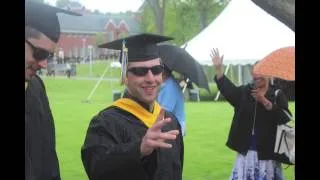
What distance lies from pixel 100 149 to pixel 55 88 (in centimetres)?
2099

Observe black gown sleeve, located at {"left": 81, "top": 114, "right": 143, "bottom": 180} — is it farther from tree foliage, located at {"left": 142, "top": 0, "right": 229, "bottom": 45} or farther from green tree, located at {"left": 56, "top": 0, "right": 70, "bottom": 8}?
tree foliage, located at {"left": 142, "top": 0, "right": 229, "bottom": 45}

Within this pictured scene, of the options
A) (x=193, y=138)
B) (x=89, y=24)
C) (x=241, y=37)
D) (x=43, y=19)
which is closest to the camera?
(x=43, y=19)

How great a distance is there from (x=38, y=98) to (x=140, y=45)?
0.68 metres

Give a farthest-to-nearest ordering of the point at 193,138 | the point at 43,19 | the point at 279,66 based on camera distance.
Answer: the point at 193,138
the point at 279,66
the point at 43,19

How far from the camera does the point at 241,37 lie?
15.5m

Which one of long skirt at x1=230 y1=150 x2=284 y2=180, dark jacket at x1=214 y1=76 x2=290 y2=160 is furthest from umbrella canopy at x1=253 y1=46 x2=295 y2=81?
long skirt at x1=230 y1=150 x2=284 y2=180

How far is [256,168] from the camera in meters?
4.28

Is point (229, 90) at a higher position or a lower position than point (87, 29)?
lower

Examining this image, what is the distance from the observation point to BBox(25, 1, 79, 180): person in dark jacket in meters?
2.20

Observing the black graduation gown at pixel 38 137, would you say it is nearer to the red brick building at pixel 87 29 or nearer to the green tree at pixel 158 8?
the green tree at pixel 158 8

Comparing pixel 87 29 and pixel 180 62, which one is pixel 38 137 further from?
pixel 87 29

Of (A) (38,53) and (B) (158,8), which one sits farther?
(B) (158,8)

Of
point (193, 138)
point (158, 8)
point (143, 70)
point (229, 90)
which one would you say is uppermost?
point (158, 8)

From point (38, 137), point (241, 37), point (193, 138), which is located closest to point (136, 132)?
point (38, 137)
